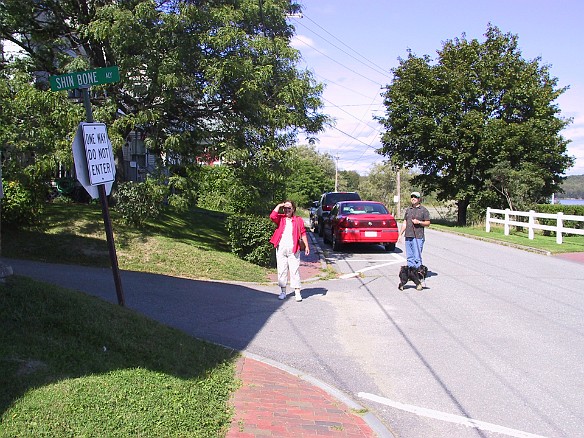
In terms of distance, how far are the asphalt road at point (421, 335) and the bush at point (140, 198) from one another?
240 centimetres

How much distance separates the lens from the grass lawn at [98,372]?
3.74m

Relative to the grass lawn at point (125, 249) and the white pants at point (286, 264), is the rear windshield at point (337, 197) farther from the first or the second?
the white pants at point (286, 264)

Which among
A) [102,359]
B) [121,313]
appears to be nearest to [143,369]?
[102,359]

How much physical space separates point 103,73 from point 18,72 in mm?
6615

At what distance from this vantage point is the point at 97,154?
20.0ft

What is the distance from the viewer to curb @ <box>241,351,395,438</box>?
14.2 ft

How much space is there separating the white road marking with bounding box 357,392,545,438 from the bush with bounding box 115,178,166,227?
8074 millimetres

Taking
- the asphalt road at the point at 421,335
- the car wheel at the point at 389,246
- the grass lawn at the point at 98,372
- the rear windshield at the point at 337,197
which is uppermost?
the rear windshield at the point at 337,197

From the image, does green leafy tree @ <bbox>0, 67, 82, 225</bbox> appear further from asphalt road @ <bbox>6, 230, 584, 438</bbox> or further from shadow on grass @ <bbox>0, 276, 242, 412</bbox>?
shadow on grass @ <bbox>0, 276, 242, 412</bbox>

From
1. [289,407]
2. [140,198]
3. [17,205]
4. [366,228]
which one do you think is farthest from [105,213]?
→ [366,228]

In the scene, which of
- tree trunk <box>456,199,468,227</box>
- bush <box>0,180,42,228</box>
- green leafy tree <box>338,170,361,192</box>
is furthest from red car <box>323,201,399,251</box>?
green leafy tree <box>338,170,361,192</box>

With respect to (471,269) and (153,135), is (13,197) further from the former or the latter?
(471,269)

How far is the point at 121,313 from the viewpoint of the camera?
5.82 m

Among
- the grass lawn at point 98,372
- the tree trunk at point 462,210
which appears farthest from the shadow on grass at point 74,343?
the tree trunk at point 462,210
